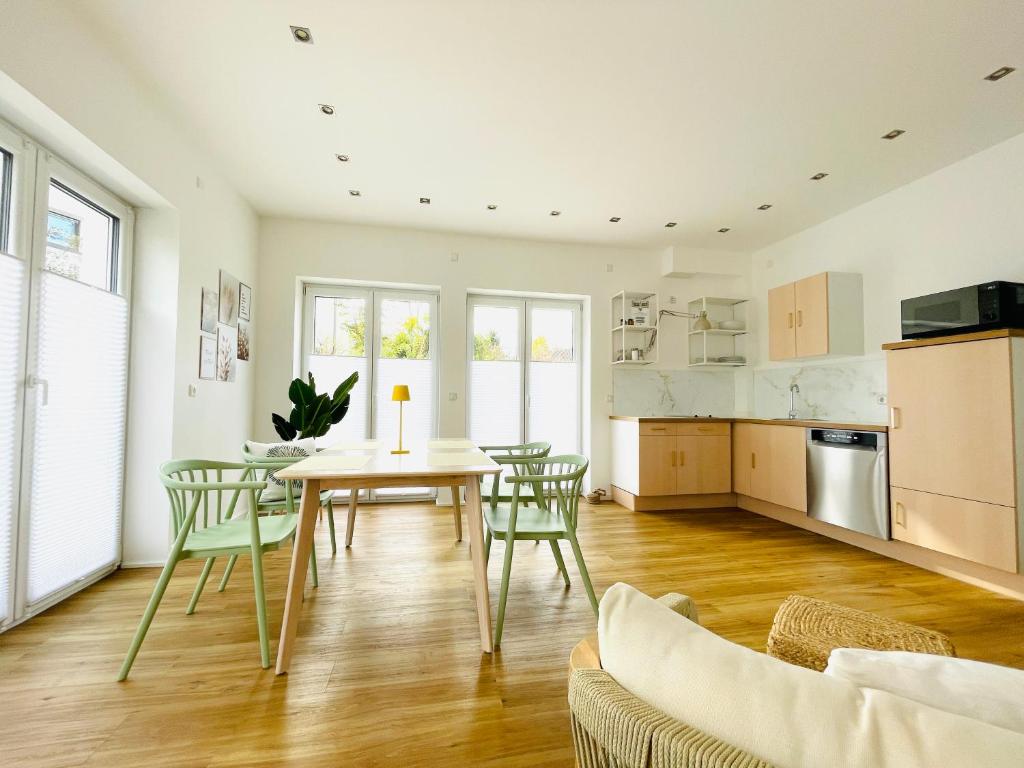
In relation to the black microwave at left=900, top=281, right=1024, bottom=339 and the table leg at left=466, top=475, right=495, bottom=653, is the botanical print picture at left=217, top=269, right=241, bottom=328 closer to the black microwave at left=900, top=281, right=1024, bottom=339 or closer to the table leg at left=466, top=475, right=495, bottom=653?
the table leg at left=466, top=475, right=495, bottom=653

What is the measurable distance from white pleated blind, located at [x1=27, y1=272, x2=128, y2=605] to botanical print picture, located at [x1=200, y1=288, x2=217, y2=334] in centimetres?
53

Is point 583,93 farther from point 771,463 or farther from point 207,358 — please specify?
point 771,463

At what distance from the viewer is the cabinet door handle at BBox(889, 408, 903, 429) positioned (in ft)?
10.6

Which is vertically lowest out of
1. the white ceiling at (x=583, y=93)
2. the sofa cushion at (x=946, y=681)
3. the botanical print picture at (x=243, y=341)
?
the sofa cushion at (x=946, y=681)

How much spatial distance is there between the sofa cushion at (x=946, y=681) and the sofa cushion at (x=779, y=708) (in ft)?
0.39

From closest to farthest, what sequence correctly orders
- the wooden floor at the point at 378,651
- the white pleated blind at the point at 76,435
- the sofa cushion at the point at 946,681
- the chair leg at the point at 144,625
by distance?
the sofa cushion at the point at 946,681 → the wooden floor at the point at 378,651 → the chair leg at the point at 144,625 → the white pleated blind at the point at 76,435

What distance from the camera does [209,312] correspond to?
354 centimetres

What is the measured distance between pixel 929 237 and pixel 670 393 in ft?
8.80

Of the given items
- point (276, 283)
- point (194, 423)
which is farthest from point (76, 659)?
point (276, 283)

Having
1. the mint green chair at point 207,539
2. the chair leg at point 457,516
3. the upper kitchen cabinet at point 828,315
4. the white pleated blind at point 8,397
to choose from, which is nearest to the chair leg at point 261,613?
the mint green chair at point 207,539

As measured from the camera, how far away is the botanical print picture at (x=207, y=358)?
3418mm

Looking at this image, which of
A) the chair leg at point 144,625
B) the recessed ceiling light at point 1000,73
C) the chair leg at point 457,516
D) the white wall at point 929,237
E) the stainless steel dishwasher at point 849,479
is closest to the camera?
the chair leg at point 144,625

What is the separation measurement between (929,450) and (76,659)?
15.9ft

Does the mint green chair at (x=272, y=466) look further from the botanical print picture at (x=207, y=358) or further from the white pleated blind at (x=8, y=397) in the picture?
the white pleated blind at (x=8, y=397)
